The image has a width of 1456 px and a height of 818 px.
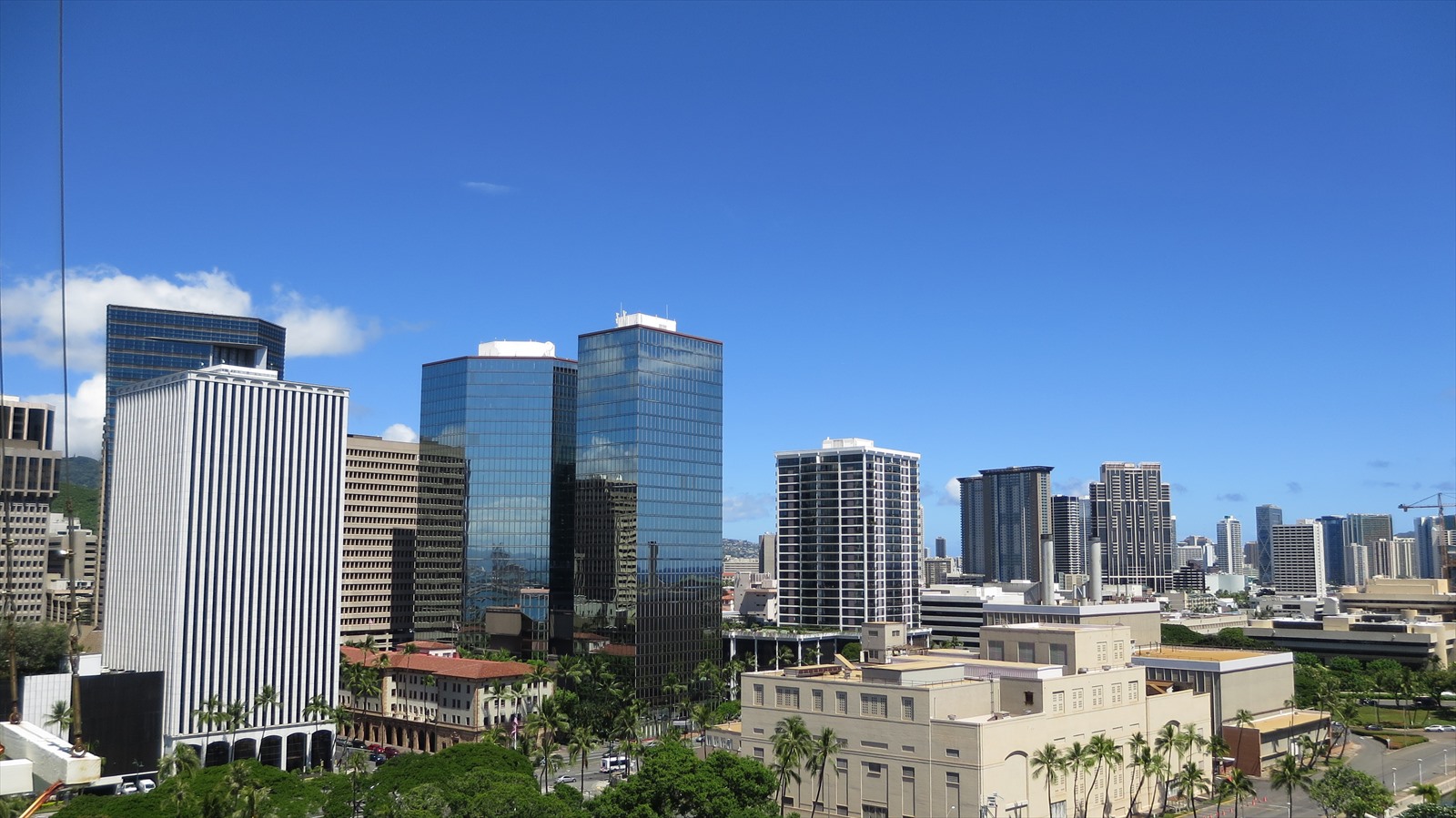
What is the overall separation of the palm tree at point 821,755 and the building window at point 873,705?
11.6 ft

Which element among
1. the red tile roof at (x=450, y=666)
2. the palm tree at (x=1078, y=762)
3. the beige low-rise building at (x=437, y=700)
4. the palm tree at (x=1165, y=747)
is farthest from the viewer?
the red tile roof at (x=450, y=666)

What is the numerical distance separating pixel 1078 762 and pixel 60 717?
96609 millimetres

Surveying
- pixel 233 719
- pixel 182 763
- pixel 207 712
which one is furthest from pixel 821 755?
pixel 207 712

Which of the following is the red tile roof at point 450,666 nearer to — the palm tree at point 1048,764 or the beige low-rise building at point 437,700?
the beige low-rise building at point 437,700

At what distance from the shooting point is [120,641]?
138625 mm

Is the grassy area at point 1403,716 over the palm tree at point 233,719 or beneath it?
beneath

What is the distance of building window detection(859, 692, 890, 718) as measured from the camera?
96.2 m

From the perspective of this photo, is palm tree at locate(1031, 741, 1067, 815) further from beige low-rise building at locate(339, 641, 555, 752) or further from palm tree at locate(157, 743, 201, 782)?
palm tree at locate(157, 743, 201, 782)

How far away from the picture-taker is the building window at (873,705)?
316ft

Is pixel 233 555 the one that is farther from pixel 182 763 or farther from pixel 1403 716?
pixel 1403 716

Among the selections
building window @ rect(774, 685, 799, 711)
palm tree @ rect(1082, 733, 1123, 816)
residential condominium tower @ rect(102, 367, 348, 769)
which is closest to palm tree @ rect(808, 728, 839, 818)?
building window @ rect(774, 685, 799, 711)

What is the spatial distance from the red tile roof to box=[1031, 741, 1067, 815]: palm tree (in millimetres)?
76782

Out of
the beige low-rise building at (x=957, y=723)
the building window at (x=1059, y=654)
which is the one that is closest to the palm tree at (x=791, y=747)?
the beige low-rise building at (x=957, y=723)

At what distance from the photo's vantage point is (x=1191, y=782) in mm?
93312
